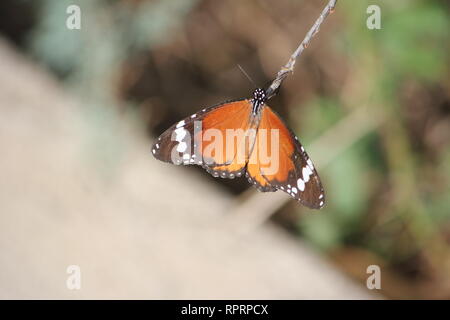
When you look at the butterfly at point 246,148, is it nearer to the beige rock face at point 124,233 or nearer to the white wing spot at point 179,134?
the white wing spot at point 179,134

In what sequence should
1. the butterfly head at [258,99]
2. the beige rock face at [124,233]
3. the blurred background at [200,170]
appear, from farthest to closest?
1. the beige rock face at [124,233]
2. the blurred background at [200,170]
3. the butterfly head at [258,99]

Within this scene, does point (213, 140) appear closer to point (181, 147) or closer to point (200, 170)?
point (181, 147)

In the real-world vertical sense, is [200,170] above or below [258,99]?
above

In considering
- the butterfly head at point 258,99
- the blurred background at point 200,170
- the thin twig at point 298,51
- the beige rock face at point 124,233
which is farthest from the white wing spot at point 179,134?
the beige rock face at point 124,233

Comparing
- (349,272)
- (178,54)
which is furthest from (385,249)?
(178,54)

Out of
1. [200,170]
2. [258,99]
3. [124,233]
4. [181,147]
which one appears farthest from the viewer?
[200,170]

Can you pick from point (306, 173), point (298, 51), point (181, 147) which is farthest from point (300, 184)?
point (298, 51)

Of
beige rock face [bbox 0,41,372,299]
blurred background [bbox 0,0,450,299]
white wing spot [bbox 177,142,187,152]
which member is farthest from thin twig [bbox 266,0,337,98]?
beige rock face [bbox 0,41,372,299]
